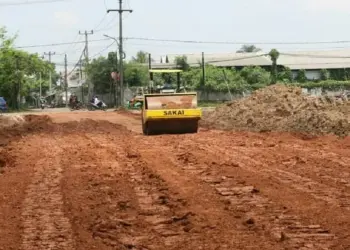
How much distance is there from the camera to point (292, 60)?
92312 mm

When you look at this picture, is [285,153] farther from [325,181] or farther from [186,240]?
[186,240]

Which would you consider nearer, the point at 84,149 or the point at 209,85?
the point at 84,149

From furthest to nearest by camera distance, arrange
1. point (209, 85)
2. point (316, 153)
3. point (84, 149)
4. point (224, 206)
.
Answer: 1. point (209, 85)
2. point (84, 149)
3. point (316, 153)
4. point (224, 206)

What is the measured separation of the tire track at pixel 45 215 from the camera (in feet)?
24.0

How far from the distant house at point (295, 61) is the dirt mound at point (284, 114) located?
53.2 m

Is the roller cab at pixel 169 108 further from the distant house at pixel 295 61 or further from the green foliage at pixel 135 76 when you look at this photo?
the distant house at pixel 295 61

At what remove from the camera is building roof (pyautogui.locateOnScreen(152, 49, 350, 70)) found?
88938 mm

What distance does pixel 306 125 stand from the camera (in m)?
23.9

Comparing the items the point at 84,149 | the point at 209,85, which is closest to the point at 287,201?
the point at 84,149

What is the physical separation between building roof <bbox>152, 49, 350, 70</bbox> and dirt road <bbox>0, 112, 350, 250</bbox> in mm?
71409

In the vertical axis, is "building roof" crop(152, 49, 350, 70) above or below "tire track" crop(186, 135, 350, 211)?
above

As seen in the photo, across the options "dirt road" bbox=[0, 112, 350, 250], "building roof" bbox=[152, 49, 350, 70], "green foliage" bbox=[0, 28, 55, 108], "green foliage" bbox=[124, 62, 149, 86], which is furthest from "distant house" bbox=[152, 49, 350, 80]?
"dirt road" bbox=[0, 112, 350, 250]

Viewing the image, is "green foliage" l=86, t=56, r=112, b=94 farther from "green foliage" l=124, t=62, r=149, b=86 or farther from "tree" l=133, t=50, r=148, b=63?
"tree" l=133, t=50, r=148, b=63

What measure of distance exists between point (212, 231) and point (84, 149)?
11.2 metres
